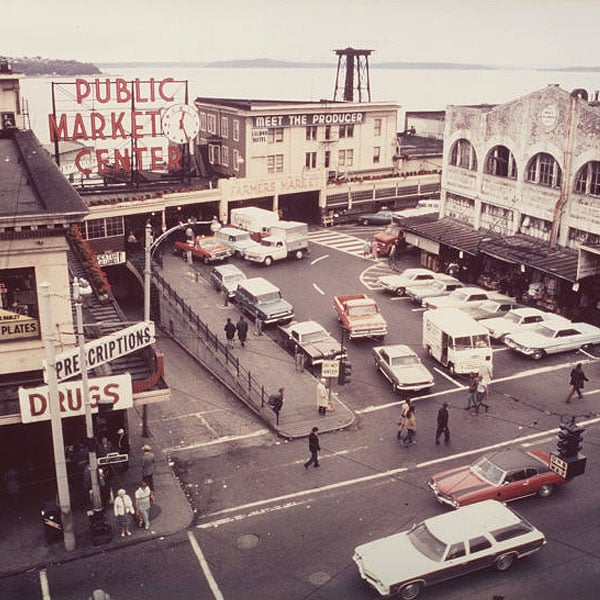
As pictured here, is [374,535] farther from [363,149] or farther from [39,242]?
[363,149]

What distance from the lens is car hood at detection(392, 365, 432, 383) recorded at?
2970 cm

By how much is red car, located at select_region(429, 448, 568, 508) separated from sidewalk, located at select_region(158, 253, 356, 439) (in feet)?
20.4

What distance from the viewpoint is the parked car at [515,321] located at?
3559cm

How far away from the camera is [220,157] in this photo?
205 ft

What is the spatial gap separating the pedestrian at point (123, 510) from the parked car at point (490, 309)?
2310 cm

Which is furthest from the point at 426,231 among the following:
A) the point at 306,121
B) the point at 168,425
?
the point at 168,425

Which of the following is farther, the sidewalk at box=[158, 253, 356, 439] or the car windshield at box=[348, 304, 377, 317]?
the car windshield at box=[348, 304, 377, 317]

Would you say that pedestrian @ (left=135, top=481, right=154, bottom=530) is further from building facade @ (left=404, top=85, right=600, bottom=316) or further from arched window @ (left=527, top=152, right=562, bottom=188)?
arched window @ (left=527, top=152, right=562, bottom=188)

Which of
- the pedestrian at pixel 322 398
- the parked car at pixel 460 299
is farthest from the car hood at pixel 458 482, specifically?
the parked car at pixel 460 299

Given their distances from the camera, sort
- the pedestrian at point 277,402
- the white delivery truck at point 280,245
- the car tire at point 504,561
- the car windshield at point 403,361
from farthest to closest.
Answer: the white delivery truck at point 280,245 < the car windshield at point 403,361 < the pedestrian at point 277,402 < the car tire at point 504,561

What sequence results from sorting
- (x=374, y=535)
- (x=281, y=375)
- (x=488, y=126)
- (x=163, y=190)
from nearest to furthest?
(x=374, y=535) < (x=281, y=375) < (x=488, y=126) < (x=163, y=190)

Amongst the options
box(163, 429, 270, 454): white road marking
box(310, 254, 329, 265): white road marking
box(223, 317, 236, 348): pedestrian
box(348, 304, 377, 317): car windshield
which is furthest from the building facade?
box(163, 429, 270, 454): white road marking

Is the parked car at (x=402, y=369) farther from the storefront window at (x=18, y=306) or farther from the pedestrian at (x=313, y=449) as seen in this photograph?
the storefront window at (x=18, y=306)

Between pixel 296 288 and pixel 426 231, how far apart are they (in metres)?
10.9
